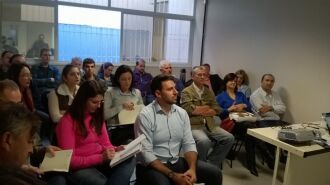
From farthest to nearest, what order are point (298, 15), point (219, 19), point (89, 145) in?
point (219, 19), point (298, 15), point (89, 145)

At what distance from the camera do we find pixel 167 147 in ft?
7.39

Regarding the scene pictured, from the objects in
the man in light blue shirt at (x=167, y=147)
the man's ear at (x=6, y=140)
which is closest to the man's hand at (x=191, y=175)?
the man in light blue shirt at (x=167, y=147)

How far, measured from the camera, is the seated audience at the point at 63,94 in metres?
2.82

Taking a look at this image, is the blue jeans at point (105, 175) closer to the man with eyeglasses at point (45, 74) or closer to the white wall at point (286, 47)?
the man with eyeglasses at point (45, 74)

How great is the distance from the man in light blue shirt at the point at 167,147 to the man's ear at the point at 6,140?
3.85 feet

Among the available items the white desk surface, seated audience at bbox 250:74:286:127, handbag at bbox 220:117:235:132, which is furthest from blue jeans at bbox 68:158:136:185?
seated audience at bbox 250:74:286:127

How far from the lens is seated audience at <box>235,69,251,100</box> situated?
16.2 feet

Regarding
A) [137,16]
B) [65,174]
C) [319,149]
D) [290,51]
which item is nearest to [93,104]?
[65,174]

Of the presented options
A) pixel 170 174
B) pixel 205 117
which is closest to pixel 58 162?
pixel 170 174

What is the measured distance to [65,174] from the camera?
1.88 m

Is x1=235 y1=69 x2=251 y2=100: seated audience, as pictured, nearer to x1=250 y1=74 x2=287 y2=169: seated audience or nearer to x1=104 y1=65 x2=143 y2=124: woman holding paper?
x1=250 y1=74 x2=287 y2=169: seated audience

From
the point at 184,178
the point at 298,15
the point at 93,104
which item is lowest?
the point at 184,178

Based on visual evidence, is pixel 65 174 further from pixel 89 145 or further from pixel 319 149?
pixel 319 149

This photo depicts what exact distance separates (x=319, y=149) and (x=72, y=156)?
5.98ft
